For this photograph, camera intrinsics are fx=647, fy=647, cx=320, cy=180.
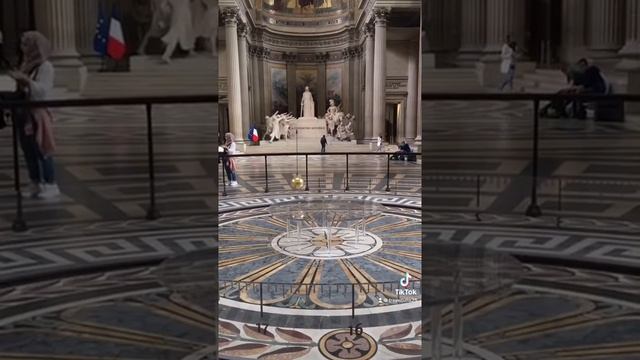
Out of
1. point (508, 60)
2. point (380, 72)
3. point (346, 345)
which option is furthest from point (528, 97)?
point (380, 72)

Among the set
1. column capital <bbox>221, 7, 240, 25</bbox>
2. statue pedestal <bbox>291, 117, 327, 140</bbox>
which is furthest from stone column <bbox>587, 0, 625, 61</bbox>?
statue pedestal <bbox>291, 117, 327, 140</bbox>

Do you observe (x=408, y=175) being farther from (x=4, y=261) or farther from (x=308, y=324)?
(x=4, y=261)

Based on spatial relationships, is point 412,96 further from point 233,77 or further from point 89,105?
point 89,105

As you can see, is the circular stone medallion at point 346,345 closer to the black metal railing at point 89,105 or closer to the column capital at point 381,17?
the black metal railing at point 89,105

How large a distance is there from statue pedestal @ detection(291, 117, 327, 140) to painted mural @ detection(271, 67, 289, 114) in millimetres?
1431

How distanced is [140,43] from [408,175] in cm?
987

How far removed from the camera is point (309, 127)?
55.8 ft

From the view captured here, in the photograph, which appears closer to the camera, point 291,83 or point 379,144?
point 379,144

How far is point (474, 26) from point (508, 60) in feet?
0.46

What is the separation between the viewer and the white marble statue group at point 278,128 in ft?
55.0

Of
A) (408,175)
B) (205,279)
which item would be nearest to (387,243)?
(408,175)

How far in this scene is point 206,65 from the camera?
1.81m

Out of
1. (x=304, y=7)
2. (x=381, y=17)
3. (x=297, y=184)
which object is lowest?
(x=297, y=184)

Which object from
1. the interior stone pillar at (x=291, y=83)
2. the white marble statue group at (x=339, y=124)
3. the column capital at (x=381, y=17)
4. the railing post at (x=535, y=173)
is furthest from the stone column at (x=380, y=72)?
the railing post at (x=535, y=173)
